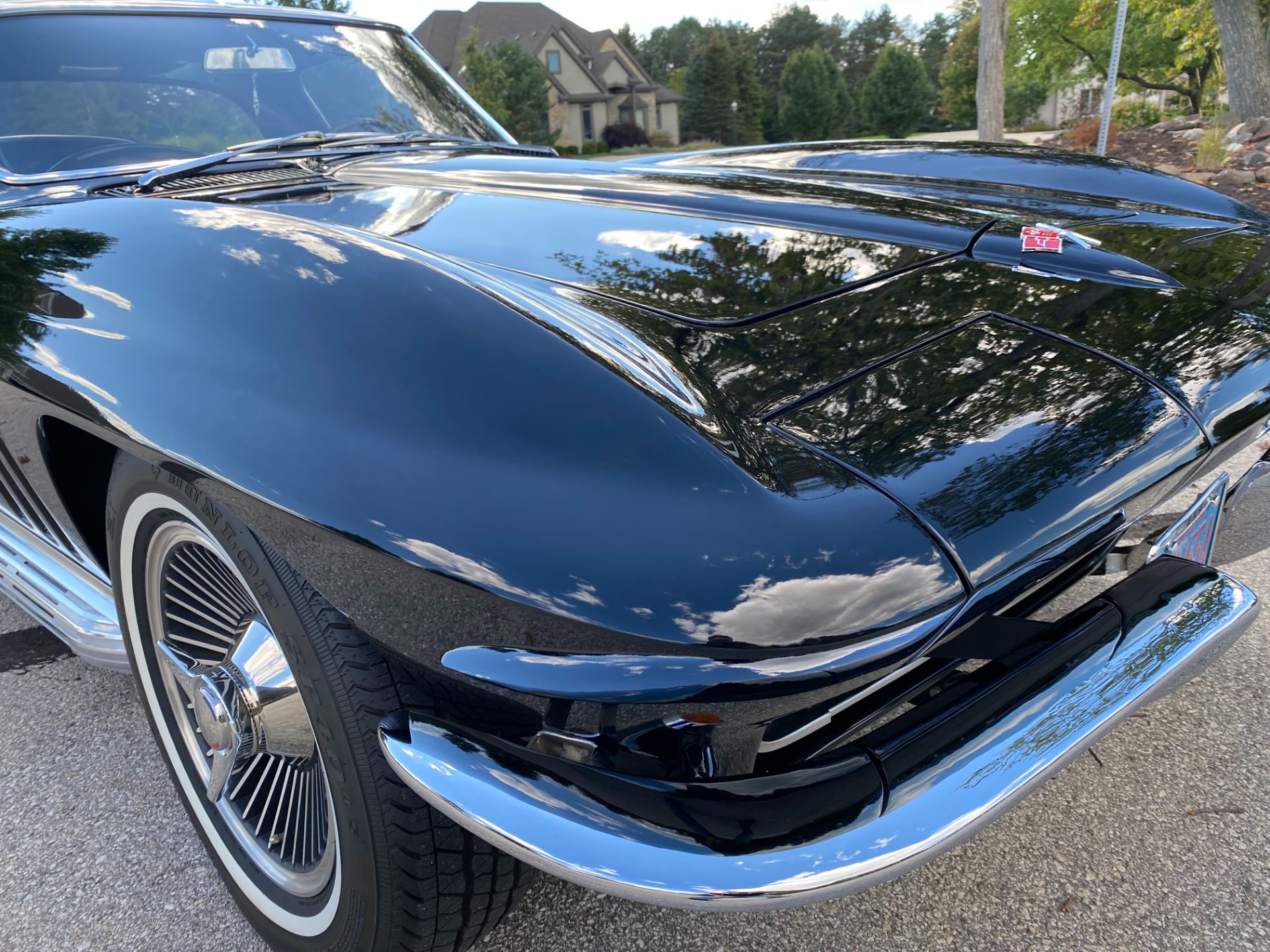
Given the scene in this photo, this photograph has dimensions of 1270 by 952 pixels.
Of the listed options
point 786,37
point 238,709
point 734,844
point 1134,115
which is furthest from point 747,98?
point 734,844

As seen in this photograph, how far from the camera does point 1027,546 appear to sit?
1.02 m

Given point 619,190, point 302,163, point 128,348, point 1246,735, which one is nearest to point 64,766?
point 128,348

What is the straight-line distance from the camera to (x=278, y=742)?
1.31 m

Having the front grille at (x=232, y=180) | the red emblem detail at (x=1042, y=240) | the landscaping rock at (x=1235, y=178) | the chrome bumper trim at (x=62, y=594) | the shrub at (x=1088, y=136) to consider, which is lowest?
the landscaping rock at (x=1235, y=178)

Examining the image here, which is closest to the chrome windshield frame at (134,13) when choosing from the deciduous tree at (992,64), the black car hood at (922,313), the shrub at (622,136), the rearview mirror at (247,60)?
the rearview mirror at (247,60)

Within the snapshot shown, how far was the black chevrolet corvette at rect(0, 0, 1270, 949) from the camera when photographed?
94 centimetres

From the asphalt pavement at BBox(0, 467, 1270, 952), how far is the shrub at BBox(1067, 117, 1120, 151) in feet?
36.8

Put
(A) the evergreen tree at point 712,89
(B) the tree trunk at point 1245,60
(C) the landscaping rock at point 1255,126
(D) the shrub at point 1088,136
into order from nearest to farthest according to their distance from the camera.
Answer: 1. (C) the landscaping rock at point 1255,126
2. (B) the tree trunk at point 1245,60
3. (D) the shrub at point 1088,136
4. (A) the evergreen tree at point 712,89

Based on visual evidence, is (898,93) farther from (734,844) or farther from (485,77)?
(734,844)

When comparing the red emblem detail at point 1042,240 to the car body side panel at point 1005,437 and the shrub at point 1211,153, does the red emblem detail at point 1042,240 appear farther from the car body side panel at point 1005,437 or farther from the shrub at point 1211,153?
the shrub at point 1211,153

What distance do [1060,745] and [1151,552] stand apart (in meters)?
0.48

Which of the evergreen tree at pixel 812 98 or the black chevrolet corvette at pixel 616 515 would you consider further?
the evergreen tree at pixel 812 98

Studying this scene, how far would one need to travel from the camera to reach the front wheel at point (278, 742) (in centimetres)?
110

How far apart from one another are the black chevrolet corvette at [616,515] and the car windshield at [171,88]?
1.94 feet
